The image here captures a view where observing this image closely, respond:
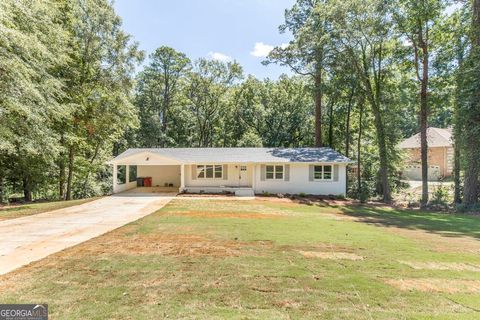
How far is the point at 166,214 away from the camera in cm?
1206

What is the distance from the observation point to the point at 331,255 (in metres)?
6.27

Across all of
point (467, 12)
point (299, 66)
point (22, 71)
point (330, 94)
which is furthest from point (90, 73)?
point (467, 12)

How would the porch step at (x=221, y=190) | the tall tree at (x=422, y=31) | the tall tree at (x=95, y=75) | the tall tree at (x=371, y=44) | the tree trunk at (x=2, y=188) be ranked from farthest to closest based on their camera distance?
the porch step at (x=221, y=190) < the tall tree at (x=371, y=44) < the tall tree at (x=95, y=75) < the tree trunk at (x=2, y=188) < the tall tree at (x=422, y=31)

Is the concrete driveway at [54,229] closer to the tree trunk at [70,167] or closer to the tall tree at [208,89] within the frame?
the tree trunk at [70,167]

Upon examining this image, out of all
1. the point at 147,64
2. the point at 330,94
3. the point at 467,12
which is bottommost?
the point at 330,94

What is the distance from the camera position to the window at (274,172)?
21.0m

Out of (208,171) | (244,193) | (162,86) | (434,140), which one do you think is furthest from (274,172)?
(434,140)

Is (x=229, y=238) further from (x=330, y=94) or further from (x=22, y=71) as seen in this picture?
(x=330, y=94)

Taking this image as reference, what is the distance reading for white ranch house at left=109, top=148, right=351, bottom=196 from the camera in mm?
20344

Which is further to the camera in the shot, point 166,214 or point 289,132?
point 289,132

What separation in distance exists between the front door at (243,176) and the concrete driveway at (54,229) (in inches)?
348

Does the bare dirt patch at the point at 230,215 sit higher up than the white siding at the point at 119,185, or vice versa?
the white siding at the point at 119,185

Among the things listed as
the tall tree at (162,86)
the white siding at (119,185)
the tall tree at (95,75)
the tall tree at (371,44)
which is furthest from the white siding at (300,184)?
the tall tree at (162,86)

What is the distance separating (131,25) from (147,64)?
15411mm
